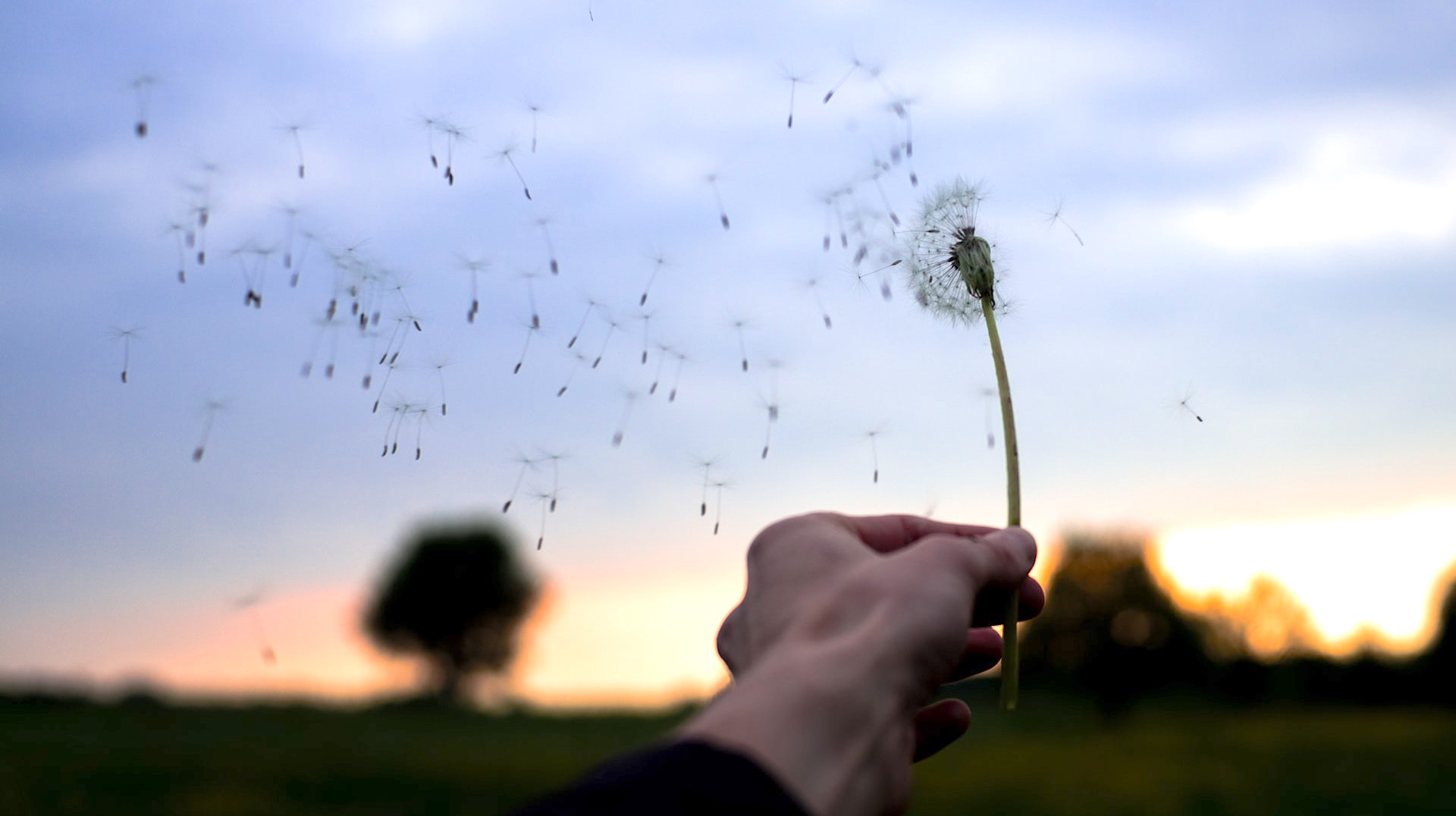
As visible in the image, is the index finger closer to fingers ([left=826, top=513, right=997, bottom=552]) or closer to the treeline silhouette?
fingers ([left=826, top=513, right=997, bottom=552])

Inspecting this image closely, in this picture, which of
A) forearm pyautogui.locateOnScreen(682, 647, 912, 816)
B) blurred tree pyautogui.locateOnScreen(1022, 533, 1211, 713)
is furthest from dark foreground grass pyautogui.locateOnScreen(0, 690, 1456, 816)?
forearm pyautogui.locateOnScreen(682, 647, 912, 816)

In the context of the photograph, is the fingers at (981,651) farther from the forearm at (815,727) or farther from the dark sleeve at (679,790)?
the dark sleeve at (679,790)

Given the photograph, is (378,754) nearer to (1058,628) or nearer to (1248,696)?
(1058,628)

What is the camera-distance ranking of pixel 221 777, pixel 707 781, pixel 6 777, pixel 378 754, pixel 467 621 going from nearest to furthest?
pixel 707 781
pixel 6 777
pixel 221 777
pixel 378 754
pixel 467 621

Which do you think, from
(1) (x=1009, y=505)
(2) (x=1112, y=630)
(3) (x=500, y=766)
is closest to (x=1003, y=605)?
(1) (x=1009, y=505)

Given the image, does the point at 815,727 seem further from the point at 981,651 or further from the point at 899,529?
the point at 981,651

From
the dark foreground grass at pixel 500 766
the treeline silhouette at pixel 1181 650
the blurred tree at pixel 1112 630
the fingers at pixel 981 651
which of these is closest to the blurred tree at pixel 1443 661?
the treeline silhouette at pixel 1181 650

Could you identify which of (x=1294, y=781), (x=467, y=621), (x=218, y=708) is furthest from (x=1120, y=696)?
(x=218, y=708)
